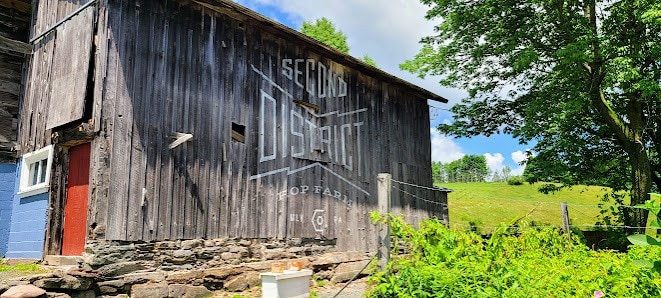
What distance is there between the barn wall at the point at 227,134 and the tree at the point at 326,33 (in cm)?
1790

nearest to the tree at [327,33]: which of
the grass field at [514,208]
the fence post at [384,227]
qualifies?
the grass field at [514,208]

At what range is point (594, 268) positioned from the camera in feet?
20.7

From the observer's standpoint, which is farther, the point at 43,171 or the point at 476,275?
the point at 43,171

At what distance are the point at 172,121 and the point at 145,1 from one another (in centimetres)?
213

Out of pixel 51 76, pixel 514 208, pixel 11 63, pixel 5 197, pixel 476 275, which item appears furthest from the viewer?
pixel 514 208

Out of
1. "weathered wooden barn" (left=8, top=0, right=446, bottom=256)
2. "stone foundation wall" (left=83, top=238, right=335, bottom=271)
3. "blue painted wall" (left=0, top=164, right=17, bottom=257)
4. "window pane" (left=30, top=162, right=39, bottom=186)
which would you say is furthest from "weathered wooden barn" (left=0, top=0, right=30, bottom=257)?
"stone foundation wall" (left=83, top=238, right=335, bottom=271)

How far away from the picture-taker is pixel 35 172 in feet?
31.1

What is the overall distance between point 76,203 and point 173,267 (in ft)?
6.59

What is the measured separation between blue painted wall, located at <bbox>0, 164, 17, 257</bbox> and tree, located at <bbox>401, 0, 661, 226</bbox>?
39.4 ft

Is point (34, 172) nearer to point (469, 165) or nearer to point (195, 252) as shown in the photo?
point (195, 252)

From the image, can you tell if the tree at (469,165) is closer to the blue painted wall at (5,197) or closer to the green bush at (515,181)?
the green bush at (515,181)

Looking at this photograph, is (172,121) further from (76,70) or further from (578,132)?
(578,132)

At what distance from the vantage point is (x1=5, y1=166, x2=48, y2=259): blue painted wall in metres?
8.64

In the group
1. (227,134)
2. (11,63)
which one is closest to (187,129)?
(227,134)
